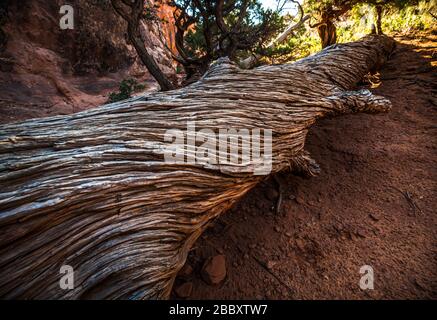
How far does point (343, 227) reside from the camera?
220 centimetres

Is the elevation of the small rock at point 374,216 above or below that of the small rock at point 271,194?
below

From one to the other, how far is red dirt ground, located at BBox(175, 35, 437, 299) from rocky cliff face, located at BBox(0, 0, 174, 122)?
15.8 feet

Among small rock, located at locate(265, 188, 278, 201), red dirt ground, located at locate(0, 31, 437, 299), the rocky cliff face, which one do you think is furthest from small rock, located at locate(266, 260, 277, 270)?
the rocky cliff face

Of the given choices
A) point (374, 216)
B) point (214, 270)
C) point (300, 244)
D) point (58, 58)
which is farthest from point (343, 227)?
point (58, 58)

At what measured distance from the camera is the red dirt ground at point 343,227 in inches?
70.6

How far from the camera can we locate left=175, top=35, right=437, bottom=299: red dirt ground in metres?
1.79

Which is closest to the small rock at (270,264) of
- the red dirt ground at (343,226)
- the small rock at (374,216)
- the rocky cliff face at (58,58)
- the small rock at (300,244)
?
the red dirt ground at (343,226)

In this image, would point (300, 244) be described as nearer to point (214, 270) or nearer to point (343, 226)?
point (343, 226)

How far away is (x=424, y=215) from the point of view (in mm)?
2217

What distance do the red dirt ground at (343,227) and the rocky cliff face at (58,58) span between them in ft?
15.8

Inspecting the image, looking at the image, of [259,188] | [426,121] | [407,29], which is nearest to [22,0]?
[259,188]

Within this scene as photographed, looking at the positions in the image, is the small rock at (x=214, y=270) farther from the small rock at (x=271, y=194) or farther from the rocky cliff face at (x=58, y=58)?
the rocky cliff face at (x=58, y=58)

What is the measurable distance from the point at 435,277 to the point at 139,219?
2.29 m

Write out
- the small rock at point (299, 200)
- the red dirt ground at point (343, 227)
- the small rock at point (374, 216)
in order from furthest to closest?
the small rock at point (299, 200), the small rock at point (374, 216), the red dirt ground at point (343, 227)
